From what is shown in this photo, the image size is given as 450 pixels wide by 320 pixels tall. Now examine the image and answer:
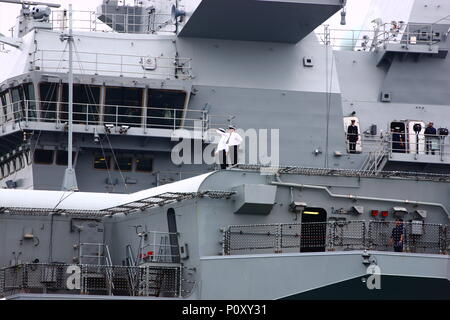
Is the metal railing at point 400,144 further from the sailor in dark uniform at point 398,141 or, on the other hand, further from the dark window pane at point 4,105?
the dark window pane at point 4,105

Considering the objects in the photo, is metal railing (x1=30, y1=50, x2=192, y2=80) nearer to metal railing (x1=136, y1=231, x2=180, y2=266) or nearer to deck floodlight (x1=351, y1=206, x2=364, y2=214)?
metal railing (x1=136, y1=231, x2=180, y2=266)

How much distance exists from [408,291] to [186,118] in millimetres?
13353

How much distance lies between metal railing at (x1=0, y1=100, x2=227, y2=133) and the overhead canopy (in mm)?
2540

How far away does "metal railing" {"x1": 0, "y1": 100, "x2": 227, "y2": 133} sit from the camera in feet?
134

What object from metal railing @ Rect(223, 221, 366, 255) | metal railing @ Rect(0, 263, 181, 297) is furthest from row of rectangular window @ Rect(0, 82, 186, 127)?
metal railing @ Rect(223, 221, 366, 255)

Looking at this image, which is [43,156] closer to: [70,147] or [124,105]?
[70,147]

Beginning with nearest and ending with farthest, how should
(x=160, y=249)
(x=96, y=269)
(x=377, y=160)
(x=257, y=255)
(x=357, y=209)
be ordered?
(x=257, y=255) → (x=357, y=209) → (x=160, y=249) → (x=96, y=269) → (x=377, y=160)

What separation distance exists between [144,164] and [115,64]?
3.18 meters

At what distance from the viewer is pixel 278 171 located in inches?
1273

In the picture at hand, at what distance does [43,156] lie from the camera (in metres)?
40.8

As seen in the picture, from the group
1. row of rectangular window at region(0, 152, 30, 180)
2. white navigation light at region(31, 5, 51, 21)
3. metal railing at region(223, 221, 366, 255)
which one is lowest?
metal railing at region(223, 221, 366, 255)

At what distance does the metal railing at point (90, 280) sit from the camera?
106ft

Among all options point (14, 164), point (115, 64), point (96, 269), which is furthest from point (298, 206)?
point (14, 164)

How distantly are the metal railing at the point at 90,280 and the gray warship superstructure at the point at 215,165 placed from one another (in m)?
0.06
